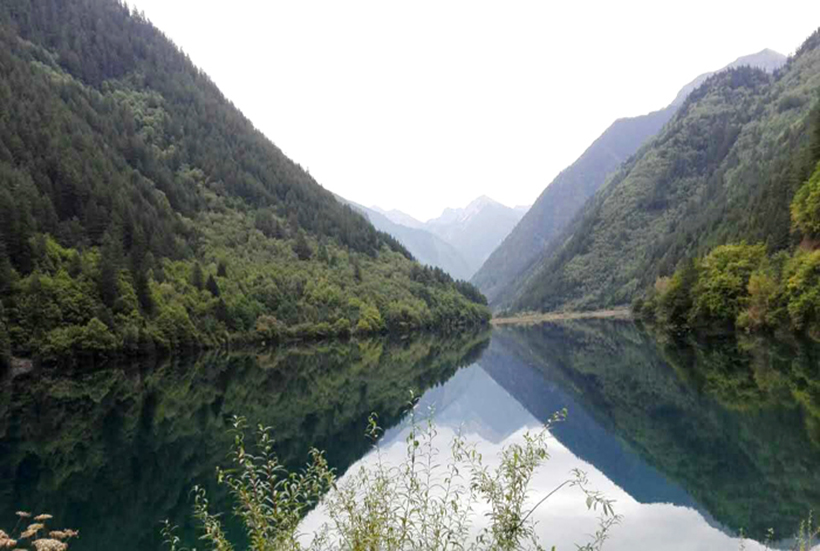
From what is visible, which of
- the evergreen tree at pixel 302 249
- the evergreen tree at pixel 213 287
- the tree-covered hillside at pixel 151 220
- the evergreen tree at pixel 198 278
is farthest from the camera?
the evergreen tree at pixel 302 249

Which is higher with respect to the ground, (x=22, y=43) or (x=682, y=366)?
(x=22, y=43)

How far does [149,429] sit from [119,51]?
177 meters

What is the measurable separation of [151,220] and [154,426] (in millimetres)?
72591

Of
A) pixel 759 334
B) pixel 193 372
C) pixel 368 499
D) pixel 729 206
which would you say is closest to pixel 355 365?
Answer: pixel 193 372

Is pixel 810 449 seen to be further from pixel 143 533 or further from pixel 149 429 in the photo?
pixel 149 429

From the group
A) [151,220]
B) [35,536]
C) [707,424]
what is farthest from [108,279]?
[707,424]

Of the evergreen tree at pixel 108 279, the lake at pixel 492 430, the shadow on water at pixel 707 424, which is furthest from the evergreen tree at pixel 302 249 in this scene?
the shadow on water at pixel 707 424

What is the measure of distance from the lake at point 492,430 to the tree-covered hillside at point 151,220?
41.1 feet

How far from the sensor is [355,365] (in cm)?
6569

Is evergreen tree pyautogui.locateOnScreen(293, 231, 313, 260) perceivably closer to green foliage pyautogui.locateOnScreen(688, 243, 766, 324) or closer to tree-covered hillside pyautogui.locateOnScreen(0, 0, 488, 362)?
tree-covered hillside pyautogui.locateOnScreen(0, 0, 488, 362)

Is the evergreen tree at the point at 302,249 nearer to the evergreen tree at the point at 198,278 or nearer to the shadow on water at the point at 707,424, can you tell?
the evergreen tree at the point at 198,278

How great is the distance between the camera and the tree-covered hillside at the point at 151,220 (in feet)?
233

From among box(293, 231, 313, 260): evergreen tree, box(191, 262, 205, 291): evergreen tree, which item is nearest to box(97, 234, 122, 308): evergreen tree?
box(191, 262, 205, 291): evergreen tree

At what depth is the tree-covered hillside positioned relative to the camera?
71.1 meters
